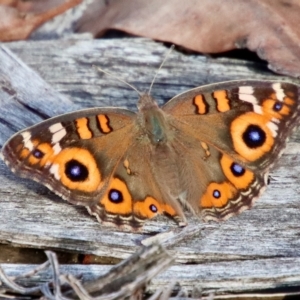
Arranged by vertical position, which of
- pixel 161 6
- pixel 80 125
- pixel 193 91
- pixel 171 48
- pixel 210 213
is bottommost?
pixel 210 213

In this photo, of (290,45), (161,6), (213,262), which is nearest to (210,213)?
(213,262)

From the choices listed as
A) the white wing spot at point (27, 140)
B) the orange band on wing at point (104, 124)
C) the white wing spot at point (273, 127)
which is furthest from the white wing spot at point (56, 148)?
the white wing spot at point (273, 127)

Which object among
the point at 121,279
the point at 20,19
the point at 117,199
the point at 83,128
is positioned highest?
the point at 20,19

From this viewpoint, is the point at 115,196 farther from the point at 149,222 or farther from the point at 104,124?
the point at 104,124

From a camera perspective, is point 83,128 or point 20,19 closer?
point 83,128

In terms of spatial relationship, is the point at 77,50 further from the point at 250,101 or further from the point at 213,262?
the point at 213,262

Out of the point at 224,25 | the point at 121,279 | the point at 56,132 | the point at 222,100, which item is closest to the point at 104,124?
the point at 56,132
